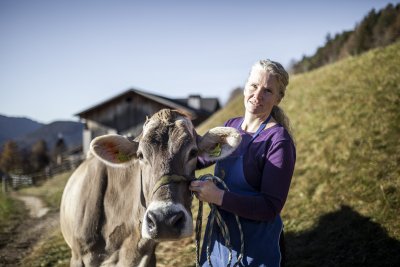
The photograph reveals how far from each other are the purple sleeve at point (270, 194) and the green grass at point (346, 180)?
11.5 feet

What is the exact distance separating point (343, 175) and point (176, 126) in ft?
19.2

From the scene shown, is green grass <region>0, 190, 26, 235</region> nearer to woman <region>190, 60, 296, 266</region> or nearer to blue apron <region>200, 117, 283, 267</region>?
blue apron <region>200, 117, 283, 267</region>

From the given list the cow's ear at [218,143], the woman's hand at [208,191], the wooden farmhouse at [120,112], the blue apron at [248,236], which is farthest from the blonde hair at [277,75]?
the wooden farmhouse at [120,112]

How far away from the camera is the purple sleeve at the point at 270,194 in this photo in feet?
7.48

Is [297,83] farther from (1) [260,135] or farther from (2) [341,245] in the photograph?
(1) [260,135]

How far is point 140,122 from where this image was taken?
2572 cm

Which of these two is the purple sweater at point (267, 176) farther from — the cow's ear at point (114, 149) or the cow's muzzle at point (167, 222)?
the cow's ear at point (114, 149)

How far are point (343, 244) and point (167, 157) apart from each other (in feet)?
14.1

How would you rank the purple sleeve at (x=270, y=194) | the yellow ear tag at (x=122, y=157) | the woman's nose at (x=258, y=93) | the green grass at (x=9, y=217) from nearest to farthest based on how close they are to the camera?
1. the purple sleeve at (x=270, y=194)
2. the woman's nose at (x=258, y=93)
3. the yellow ear tag at (x=122, y=157)
4. the green grass at (x=9, y=217)

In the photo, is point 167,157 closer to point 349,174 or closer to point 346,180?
point 346,180

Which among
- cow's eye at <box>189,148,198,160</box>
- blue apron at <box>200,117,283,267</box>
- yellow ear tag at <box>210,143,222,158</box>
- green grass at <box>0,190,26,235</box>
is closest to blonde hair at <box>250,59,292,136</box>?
blue apron at <box>200,117,283,267</box>

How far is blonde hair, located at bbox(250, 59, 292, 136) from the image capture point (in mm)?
2654

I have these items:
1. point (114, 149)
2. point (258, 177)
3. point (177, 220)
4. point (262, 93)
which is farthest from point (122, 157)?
point (262, 93)

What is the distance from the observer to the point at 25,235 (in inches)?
351
